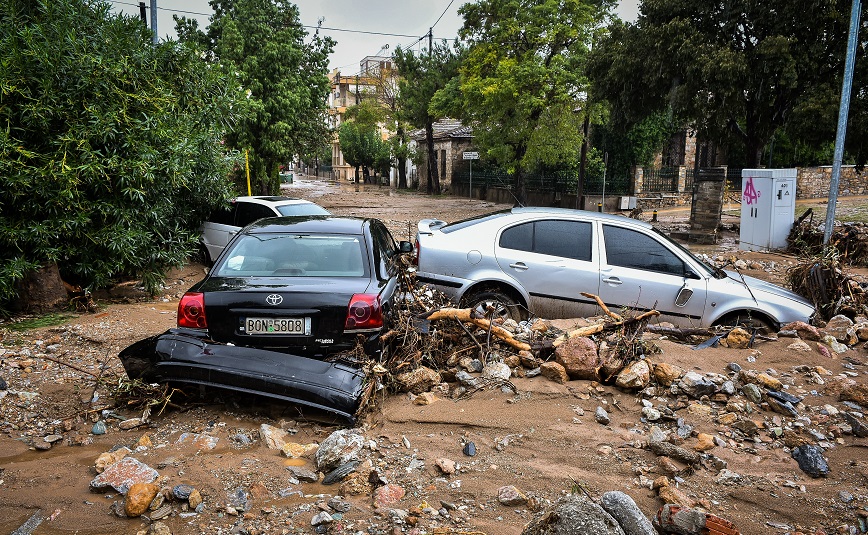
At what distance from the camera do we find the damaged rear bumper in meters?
4.51

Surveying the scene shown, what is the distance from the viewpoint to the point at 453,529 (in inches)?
129

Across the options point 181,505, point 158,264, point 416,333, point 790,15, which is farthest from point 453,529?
point 790,15

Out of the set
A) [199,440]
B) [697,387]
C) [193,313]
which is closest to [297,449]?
[199,440]

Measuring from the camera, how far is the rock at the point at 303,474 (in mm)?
3841

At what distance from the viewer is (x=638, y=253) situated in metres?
6.99

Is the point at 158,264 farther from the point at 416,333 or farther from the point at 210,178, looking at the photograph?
the point at 416,333

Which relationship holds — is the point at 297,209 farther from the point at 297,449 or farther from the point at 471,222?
the point at 297,449

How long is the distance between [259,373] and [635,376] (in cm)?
295

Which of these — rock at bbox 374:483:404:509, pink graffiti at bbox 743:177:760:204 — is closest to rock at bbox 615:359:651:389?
rock at bbox 374:483:404:509

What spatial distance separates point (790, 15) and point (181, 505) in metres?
18.0

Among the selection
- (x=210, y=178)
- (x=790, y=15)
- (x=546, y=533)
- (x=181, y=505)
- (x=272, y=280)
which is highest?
(x=790, y=15)

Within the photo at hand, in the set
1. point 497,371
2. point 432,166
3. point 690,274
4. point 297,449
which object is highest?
point 432,166

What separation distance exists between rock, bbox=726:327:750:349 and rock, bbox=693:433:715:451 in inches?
76.7

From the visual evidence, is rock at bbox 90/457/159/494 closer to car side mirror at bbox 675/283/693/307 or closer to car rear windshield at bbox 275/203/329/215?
car side mirror at bbox 675/283/693/307
